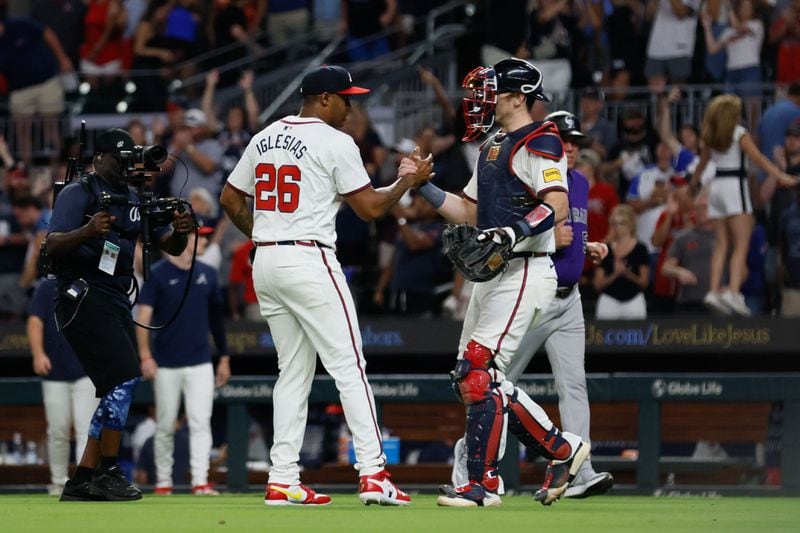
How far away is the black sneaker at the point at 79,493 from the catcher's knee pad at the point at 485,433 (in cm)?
245

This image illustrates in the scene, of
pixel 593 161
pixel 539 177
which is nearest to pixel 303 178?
pixel 539 177

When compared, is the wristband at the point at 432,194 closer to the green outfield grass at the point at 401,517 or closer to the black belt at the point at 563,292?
the black belt at the point at 563,292

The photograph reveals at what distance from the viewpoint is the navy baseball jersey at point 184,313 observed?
12.5 metres

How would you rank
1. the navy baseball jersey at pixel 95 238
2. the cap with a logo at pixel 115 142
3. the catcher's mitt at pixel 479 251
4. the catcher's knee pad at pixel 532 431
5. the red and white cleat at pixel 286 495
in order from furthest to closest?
the cap with a logo at pixel 115 142 < the navy baseball jersey at pixel 95 238 < the red and white cleat at pixel 286 495 < the catcher's knee pad at pixel 532 431 < the catcher's mitt at pixel 479 251

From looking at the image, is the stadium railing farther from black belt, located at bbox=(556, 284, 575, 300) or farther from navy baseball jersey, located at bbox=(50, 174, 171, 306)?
navy baseball jersey, located at bbox=(50, 174, 171, 306)

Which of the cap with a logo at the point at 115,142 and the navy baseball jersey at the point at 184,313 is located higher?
the cap with a logo at the point at 115,142

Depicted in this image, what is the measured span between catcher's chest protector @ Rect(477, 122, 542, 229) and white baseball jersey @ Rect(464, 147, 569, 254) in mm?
42

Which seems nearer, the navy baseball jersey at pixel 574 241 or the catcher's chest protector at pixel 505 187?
the catcher's chest protector at pixel 505 187

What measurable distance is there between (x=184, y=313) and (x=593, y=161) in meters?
4.52

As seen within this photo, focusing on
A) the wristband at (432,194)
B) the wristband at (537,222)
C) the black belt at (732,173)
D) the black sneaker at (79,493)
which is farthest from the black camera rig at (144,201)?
the black belt at (732,173)

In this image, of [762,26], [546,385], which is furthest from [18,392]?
[762,26]

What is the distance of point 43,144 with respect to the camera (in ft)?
63.1

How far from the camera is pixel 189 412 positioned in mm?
12484

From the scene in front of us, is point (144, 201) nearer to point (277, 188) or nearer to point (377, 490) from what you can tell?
point (277, 188)
